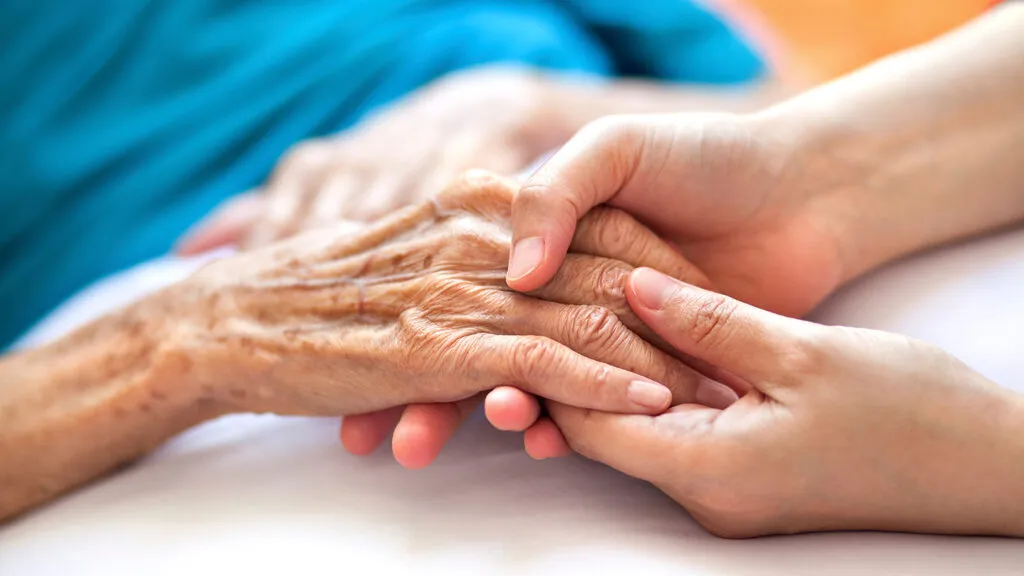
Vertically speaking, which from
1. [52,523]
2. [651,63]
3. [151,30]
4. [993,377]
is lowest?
[52,523]

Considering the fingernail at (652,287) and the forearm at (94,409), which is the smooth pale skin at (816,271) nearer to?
the fingernail at (652,287)

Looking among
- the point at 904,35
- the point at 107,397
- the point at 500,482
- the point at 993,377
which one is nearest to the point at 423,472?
the point at 500,482

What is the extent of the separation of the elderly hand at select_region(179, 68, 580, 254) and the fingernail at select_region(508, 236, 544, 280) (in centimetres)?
47

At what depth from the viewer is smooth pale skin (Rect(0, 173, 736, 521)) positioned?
785 mm

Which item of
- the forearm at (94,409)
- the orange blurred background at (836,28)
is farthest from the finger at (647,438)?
the orange blurred background at (836,28)

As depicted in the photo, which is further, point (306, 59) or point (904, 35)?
point (904, 35)

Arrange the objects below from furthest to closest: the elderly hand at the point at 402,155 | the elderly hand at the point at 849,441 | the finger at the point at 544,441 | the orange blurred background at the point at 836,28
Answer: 1. the orange blurred background at the point at 836,28
2. the elderly hand at the point at 402,155
3. the finger at the point at 544,441
4. the elderly hand at the point at 849,441

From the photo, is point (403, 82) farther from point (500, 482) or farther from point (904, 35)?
point (904, 35)

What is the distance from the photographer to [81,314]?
3.96ft

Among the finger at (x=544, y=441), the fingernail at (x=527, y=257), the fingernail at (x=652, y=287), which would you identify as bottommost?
the finger at (x=544, y=441)

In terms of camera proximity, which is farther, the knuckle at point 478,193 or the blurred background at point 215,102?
the blurred background at point 215,102

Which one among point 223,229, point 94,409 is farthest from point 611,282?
point 223,229

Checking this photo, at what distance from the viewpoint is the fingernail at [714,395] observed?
2.57 ft

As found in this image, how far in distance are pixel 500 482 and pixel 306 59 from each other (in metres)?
1.08
